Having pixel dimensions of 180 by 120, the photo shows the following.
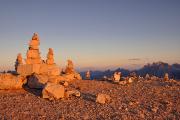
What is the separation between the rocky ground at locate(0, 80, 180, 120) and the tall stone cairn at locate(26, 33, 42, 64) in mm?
4655

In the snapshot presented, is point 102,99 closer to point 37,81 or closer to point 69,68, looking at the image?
point 37,81

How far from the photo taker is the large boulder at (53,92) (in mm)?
23931

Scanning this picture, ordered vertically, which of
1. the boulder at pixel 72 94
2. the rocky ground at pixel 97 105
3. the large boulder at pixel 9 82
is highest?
the large boulder at pixel 9 82

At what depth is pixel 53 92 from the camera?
23984 mm

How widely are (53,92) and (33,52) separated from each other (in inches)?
365

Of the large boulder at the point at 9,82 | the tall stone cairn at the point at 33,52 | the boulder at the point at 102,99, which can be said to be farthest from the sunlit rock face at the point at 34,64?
the boulder at the point at 102,99

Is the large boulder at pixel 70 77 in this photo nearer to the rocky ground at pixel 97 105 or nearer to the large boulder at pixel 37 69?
the large boulder at pixel 37 69

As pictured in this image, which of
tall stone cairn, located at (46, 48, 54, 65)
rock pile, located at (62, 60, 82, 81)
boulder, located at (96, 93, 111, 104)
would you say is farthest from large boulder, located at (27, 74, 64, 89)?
boulder, located at (96, 93, 111, 104)

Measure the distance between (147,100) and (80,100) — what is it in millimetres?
5003

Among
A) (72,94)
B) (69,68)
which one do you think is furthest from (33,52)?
(72,94)

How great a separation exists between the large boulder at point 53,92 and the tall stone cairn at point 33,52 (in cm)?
840

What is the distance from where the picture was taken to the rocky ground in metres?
19.2

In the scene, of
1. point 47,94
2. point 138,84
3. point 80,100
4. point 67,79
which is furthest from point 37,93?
point 138,84

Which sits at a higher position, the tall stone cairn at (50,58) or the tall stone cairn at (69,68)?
the tall stone cairn at (50,58)
